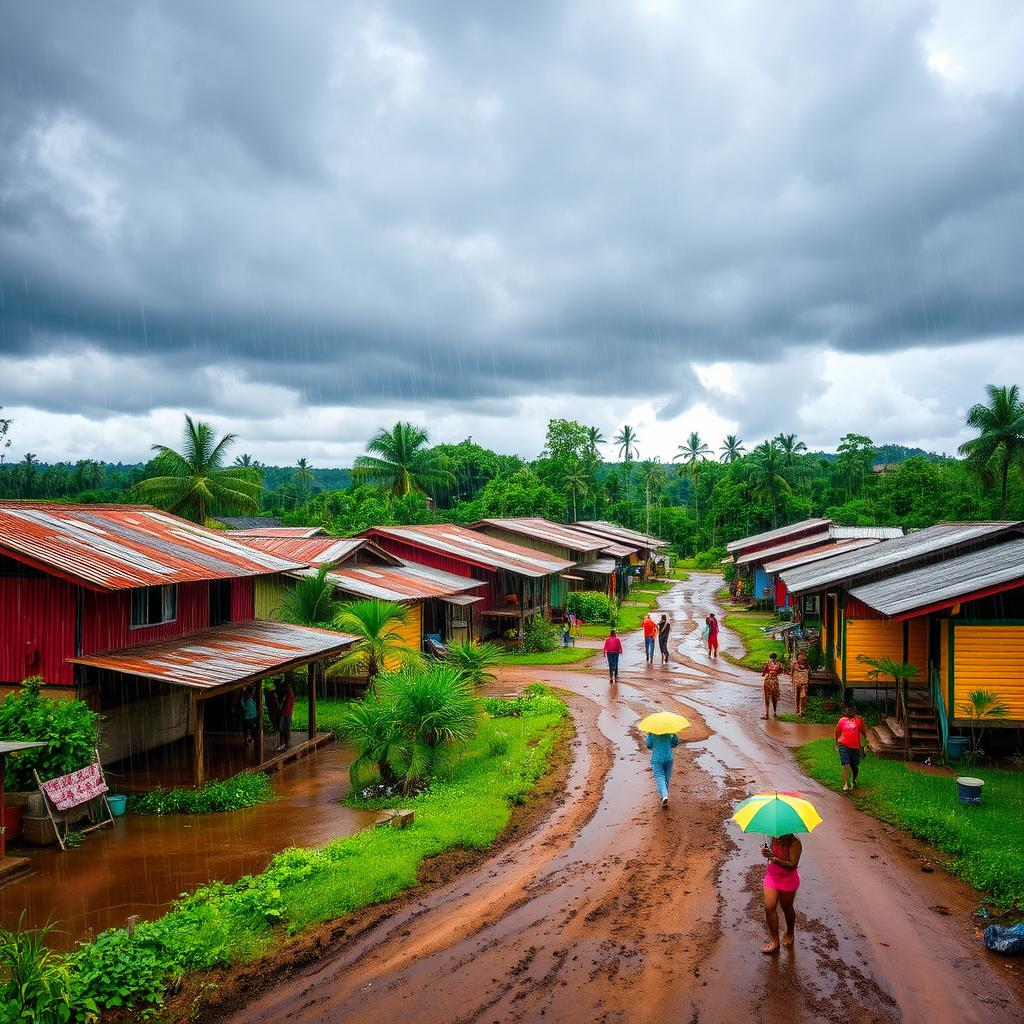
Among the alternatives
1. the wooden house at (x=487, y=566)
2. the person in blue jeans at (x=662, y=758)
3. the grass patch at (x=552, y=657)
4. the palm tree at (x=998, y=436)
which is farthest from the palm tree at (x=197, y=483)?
the palm tree at (x=998, y=436)

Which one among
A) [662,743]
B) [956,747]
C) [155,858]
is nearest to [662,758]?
[662,743]

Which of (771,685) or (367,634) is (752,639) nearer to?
(771,685)

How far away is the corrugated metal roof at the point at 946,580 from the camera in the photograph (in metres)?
15.6

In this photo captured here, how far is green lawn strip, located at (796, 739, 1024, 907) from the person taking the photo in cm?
1019

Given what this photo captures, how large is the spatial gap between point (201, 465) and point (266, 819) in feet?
112

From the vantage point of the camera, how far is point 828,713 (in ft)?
67.7

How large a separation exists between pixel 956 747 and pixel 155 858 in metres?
15.4

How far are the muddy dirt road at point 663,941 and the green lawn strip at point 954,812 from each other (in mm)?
413

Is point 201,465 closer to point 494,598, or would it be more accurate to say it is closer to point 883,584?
point 494,598

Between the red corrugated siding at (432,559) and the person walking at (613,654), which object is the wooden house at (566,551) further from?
the person walking at (613,654)

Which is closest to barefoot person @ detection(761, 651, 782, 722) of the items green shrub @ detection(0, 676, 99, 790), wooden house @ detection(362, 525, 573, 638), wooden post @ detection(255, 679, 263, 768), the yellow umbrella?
the yellow umbrella

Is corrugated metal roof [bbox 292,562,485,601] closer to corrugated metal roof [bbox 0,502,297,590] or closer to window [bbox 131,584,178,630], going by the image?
corrugated metal roof [bbox 0,502,297,590]

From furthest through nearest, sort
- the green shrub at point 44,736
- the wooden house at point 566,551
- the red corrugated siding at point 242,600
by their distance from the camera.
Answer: the wooden house at point 566,551 → the red corrugated siding at point 242,600 → the green shrub at point 44,736

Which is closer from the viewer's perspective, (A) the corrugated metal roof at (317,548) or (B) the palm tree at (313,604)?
(B) the palm tree at (313,604)
